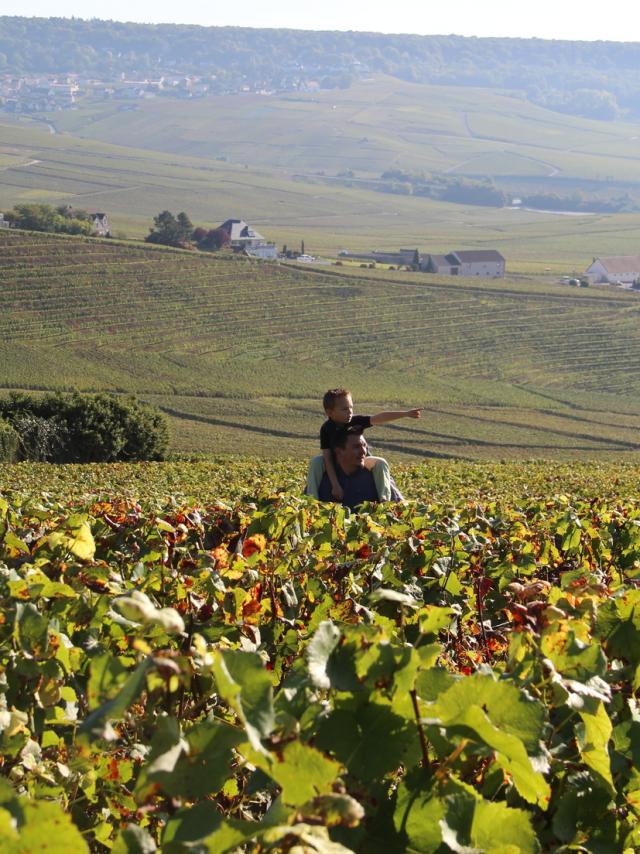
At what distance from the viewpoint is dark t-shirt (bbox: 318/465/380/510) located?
8.27 meters

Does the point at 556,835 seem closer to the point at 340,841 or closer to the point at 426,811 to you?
the point at 426,811

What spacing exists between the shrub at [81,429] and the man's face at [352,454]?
31.1 metres

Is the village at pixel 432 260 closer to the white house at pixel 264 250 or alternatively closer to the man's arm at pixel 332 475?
the white house at pixel 264 250

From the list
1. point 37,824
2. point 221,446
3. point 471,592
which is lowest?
point 221,446

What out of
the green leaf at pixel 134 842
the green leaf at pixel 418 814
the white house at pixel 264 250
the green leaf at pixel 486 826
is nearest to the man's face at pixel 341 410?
the green leaf at pixel 418 814

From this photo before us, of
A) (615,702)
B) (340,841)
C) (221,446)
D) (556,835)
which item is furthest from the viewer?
(221,446)

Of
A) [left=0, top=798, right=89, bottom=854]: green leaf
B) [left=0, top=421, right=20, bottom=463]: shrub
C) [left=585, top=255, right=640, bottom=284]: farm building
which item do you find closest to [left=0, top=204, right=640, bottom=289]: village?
[left=585, top=255, right=640, bottom=284]: farm building

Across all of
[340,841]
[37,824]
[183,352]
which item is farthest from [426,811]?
[183,352]

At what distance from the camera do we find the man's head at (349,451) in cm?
827

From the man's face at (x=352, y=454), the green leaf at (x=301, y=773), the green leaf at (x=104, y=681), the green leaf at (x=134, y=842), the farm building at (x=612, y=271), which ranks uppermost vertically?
the farm building at (x=612, y=271)

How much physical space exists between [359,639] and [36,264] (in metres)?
87.9

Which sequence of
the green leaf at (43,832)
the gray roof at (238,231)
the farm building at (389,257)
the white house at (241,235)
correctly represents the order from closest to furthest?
the green leaf at (43,832) < the farm building at (389,257) < the white house at (241,235) < the gray roof at (238,231)

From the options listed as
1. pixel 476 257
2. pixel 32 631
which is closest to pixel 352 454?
pixel 32 631

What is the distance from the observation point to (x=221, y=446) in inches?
2138
